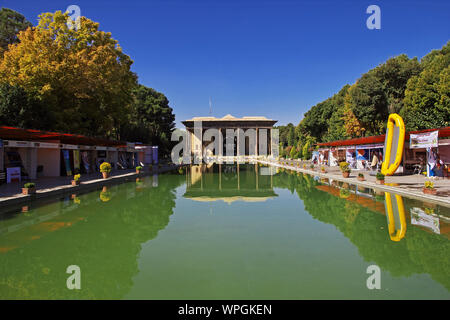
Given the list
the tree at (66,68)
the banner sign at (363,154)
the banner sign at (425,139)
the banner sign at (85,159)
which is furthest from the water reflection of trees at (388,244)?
the tree at (66,68)

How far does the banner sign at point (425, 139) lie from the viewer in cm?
1522

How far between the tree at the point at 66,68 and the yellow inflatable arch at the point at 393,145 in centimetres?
2098

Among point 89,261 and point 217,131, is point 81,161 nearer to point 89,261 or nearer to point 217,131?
point 89,261

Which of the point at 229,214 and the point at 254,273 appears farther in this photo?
the point at 229,214

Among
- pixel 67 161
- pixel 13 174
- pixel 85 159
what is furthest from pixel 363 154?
pixel 13 174

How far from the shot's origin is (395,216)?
8.02 m

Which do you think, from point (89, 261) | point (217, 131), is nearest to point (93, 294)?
point (89, 261)

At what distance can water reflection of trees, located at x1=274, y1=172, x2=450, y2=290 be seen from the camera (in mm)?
4586

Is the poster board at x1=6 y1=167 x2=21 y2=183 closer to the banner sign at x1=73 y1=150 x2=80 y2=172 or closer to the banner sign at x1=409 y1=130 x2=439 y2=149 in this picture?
the banner sign at x1=73 y1=150 x2=80 y2=172

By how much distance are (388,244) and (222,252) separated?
3.48 metres

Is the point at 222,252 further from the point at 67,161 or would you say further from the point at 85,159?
the point at 85,159

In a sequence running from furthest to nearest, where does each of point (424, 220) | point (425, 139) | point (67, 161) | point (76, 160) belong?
point (76, 160) → point (67, 161) → point (425, 139) → point (424, 220)

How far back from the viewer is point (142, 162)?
3225 centimetres

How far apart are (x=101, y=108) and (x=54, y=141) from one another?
30.7ft
